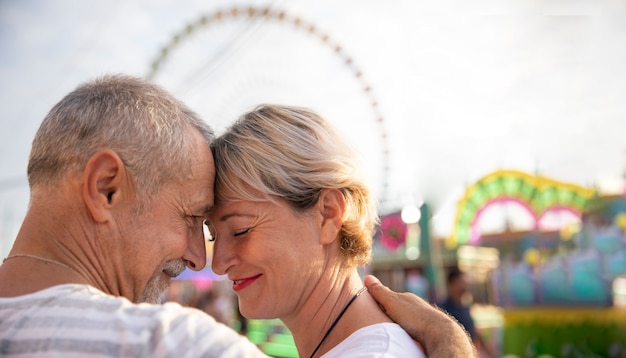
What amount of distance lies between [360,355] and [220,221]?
651mm

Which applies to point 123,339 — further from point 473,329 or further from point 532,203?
point 532,203

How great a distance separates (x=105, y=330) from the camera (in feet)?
3.31

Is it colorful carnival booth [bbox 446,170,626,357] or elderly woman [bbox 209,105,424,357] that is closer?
elderly woman [bbox 209,105,424,357]

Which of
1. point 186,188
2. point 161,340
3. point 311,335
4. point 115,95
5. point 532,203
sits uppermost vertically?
point 115,95

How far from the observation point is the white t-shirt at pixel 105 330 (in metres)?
0.99

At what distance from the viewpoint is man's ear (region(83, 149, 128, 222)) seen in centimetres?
127

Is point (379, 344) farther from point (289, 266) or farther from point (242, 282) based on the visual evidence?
point (242, 282)

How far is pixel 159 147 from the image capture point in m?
1.38

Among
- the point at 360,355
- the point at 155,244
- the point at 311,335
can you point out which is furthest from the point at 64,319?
the point at 311,335

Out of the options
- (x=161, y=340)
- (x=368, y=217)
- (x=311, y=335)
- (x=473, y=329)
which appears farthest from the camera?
(x=473, y=329)

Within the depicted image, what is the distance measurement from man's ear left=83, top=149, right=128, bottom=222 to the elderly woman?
1.73 ft

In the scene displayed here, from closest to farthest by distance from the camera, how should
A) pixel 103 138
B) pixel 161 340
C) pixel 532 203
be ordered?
pixel 161 340 → pixel 103 138 → pixel 532 203

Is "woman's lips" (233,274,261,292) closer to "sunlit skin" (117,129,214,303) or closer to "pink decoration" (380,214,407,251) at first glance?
"sunlit skin" (117,129,214,303)

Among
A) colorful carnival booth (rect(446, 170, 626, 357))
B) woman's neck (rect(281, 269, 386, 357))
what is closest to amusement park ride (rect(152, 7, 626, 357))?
colorful carnival booth (rect(446, 170, 626, 357))
